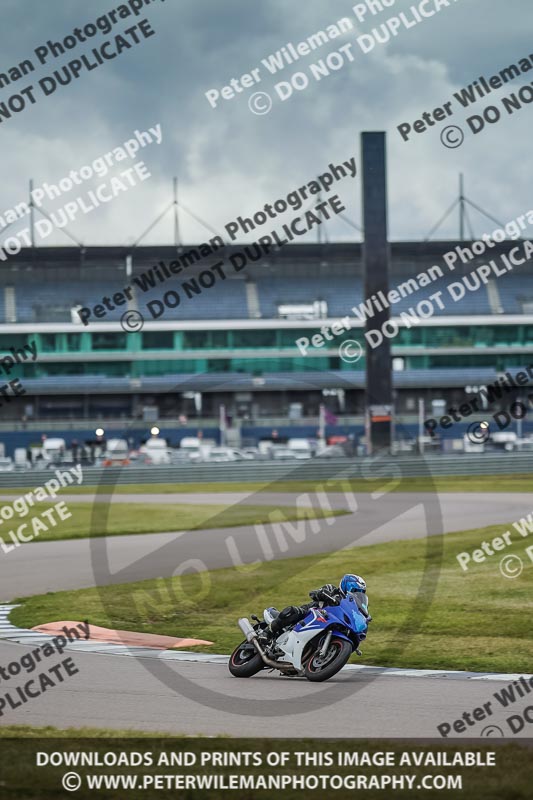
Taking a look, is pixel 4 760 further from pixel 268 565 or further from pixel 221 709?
pixel 268 565

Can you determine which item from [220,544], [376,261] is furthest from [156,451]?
[220,544]

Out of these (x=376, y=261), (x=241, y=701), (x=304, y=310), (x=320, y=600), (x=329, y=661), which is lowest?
(x=241, y=701)

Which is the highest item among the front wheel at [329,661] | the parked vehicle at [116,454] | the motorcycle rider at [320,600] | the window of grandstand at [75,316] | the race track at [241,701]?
the window of grandstand at [75,316]

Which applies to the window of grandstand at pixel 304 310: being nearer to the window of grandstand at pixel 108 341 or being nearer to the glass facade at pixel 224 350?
the glass facade at pixel 224 350

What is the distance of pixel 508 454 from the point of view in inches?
2354

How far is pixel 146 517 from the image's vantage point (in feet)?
120

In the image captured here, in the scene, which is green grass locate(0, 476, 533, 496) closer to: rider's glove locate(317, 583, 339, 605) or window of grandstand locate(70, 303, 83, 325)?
window of grandstand locate(70, 303, 83, 325)

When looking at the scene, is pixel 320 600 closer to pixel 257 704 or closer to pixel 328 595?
pixel 328 595

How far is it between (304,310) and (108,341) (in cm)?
1499

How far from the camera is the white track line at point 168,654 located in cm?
1208

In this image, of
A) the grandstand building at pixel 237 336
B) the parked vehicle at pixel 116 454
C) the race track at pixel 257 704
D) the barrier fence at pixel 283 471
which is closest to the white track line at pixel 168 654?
the race track at pixel 257 704

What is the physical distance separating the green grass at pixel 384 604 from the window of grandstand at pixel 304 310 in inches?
2646

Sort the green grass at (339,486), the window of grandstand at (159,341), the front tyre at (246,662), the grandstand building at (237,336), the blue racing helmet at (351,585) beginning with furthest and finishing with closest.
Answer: the window of grandstand at (159,341), the grandstand building at (237,336), the green grass at (339,486), the front tyre at (246,662), the blue racing helmet at (351,585)

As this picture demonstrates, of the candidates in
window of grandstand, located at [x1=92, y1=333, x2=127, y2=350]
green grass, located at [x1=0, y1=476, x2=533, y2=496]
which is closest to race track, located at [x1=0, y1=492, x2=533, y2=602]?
green grass, located at [x1=0, y1=476, x2=533, y2=496]
